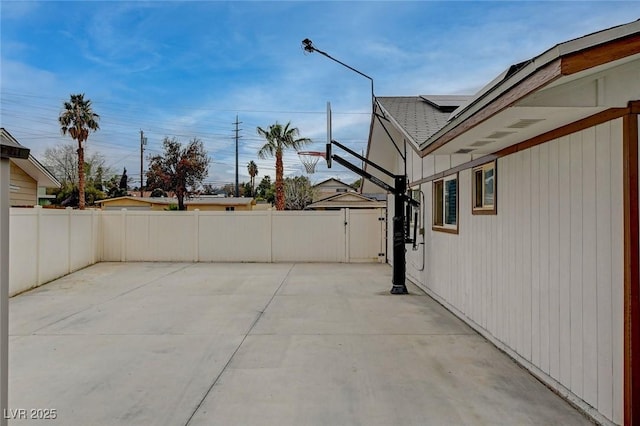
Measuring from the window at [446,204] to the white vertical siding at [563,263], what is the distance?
1179 mm

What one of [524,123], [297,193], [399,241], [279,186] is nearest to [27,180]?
[279,186]

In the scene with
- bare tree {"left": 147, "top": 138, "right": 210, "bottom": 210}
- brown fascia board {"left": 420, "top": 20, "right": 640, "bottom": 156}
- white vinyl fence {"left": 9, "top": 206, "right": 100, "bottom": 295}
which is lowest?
white vinyl fence {"left": 9, "top": 206, "right": 100, "bottom": 295}

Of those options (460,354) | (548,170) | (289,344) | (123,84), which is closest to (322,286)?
(289,344)

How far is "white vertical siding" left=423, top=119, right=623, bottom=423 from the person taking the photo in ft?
Answer: 8.66

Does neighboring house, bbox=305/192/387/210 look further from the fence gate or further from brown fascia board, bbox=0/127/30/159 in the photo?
brown fascia board, bbox=0/127/30/159

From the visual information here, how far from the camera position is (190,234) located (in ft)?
40.9

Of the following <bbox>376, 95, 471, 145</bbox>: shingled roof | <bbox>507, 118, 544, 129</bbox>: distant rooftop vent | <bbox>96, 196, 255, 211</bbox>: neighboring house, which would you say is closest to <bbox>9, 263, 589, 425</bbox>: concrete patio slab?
<bbox>507, 118, 544, 129</bbox>: distant rooftop vent

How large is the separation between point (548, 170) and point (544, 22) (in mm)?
5152

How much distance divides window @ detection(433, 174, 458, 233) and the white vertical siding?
3.87 ft

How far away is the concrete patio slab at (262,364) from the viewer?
3.02 m

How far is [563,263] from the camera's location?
3.22 m

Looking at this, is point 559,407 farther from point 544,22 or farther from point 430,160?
point 544,22

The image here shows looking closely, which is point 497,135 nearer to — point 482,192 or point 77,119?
point 482,192

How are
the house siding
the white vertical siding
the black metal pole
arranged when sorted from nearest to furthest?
the white vertical siding, the black metal pole, the house siding
